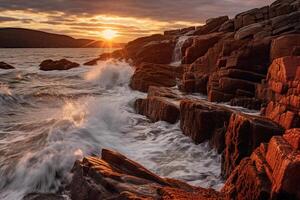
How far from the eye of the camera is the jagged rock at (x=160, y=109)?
14.2 m

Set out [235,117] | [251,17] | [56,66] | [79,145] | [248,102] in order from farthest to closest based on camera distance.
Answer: [56,66]
[251,17]
[248,102]
[79,145]
[235,117]

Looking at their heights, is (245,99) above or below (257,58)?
below

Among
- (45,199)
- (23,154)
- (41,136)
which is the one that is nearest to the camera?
(45,199)

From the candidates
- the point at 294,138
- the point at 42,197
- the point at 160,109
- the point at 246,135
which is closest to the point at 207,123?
the point at 246,135

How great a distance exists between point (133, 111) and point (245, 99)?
5744 mm

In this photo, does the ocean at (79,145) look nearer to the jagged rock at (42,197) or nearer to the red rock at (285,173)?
the jagged rock at (42,197)

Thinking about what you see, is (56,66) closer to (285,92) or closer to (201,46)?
(201,46)

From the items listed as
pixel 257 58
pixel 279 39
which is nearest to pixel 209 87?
pixel 257 58

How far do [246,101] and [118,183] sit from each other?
29.3 feet

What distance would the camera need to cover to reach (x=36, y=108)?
19625 mm

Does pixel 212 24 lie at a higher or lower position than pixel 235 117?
higher

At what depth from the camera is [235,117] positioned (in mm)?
9359

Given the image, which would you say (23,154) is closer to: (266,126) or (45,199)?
(45,199)

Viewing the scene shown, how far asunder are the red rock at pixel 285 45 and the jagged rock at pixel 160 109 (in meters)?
4.94
